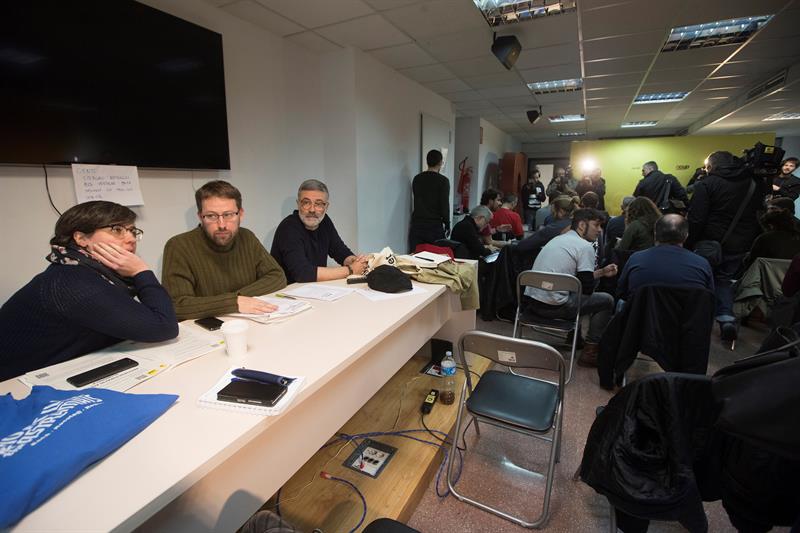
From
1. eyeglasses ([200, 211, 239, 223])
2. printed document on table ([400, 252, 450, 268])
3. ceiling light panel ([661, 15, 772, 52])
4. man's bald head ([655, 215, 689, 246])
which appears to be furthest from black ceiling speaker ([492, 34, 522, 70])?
eyeglasses ([200, 211, 239, 223])

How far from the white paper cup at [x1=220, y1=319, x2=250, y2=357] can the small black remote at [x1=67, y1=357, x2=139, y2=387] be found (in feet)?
0.80

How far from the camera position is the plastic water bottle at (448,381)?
216 cm

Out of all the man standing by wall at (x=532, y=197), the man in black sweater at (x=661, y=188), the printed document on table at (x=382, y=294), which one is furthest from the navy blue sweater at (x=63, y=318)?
the man standing by wall at (x=532, y=197)

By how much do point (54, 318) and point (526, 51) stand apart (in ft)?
12.7

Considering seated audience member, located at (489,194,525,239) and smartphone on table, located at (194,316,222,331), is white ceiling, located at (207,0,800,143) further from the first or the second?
smartphone on table, located at (194,316,222,331)

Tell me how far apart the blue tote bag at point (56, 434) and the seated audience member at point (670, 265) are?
235 cm

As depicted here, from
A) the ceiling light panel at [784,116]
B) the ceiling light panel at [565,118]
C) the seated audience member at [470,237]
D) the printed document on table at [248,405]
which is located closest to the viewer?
the printed document on table at [248,405]

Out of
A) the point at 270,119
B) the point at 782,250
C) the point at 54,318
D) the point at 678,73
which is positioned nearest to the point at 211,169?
the point at 270,119

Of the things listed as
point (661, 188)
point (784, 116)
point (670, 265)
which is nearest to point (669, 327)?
point (670, 265)

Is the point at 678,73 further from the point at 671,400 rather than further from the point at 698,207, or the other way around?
the point at 671,400

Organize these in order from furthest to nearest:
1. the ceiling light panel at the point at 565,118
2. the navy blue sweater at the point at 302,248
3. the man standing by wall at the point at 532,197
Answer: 1. the man standing by wall at the point at 532,197
2. the ceiling light panel at the point at 565,118
3. the navy blue sweater at the point at 302,248

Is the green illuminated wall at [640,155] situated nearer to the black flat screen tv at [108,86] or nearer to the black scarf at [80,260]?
the black flat screen tv at [108,86]

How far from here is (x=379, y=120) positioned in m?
3.78

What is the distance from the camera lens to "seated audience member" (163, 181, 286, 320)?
145cm
